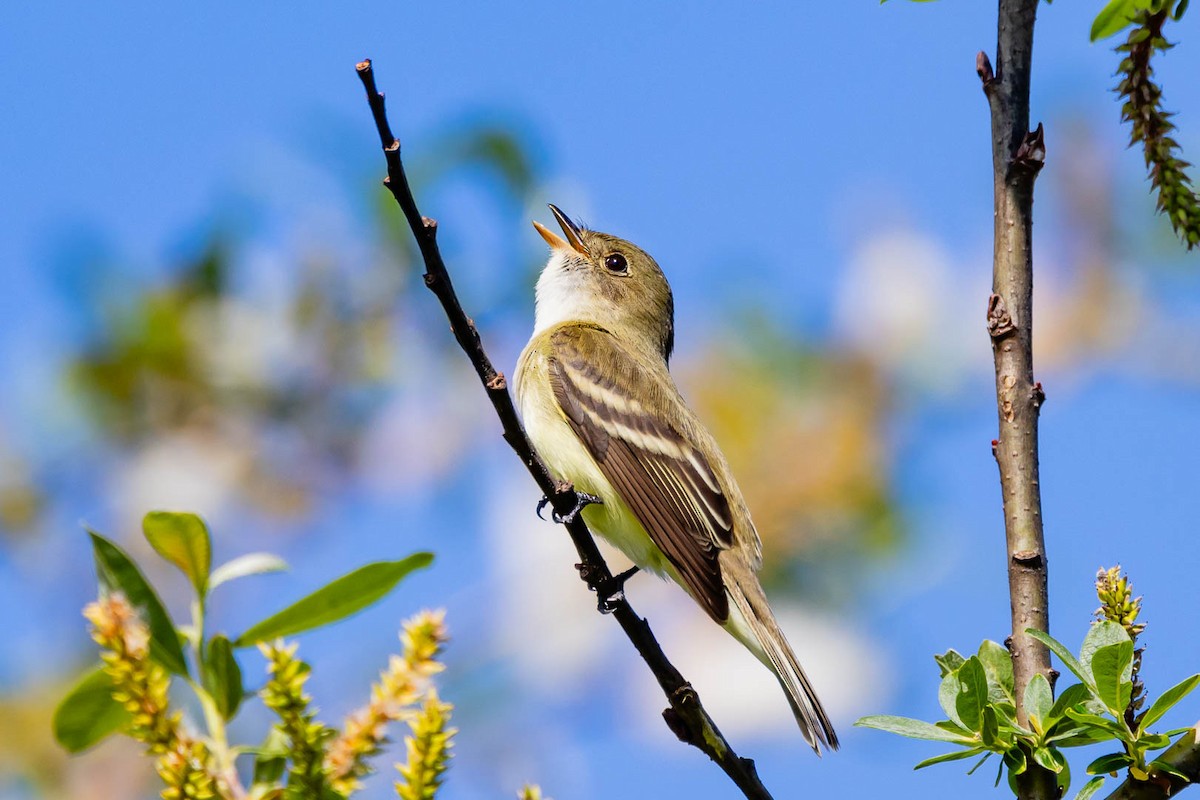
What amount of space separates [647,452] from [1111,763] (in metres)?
3.44

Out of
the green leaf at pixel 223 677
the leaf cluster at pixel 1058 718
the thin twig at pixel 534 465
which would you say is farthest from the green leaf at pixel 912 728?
the green leaf at pixel 223 677

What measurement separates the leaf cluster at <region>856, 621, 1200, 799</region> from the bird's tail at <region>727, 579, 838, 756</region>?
6.60 feet

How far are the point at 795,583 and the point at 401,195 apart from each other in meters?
3.25

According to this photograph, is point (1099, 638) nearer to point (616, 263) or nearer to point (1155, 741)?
point (1155, 741)

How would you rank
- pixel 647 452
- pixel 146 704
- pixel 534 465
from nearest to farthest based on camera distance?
1. pixel 146 704
2. pixel 534 465
3. pixel 647 452

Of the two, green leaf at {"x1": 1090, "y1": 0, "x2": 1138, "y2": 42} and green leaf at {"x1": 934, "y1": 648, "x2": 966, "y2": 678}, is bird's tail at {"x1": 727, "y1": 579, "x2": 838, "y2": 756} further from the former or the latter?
green leaf at {"x1": 1090, "y1": 0, "x2": 1138, "y2": 42}

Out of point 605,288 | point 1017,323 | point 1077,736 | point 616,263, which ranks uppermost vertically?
point 616,263

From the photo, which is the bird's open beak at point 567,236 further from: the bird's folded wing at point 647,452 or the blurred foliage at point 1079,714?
the blurred foliage at point 1079,714

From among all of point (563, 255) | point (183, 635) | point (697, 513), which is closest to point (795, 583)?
point (697, 513)

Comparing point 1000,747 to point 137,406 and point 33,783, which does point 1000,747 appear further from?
point 137,406

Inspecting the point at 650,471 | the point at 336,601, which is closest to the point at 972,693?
the point at 336,601

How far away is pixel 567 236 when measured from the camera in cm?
691

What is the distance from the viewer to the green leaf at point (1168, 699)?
1.70 m

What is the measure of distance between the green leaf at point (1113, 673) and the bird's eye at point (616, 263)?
211 inches
